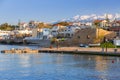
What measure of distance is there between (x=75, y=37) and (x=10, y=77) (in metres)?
49.4

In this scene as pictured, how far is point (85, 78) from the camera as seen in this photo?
26.1 meters

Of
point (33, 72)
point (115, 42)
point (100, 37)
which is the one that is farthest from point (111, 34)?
point (33, 72)

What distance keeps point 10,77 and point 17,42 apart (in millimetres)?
84172

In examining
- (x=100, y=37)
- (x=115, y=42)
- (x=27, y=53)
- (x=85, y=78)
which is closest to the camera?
(x=85, y=78)

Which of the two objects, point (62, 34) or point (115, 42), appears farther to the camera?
point (62, 34)

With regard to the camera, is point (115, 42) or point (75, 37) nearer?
point (115, 42)

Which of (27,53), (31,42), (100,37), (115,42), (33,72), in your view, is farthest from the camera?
(31,42)

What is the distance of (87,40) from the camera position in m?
73.1

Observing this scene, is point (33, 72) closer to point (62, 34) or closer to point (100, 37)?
point (100, 37)

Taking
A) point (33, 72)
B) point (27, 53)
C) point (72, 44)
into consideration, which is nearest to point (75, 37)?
point (72, 44)

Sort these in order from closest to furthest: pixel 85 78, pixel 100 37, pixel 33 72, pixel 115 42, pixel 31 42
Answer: pixel 85 78
pixel 33 72
pixel 115 42
pixel 100 37
pixel 31 42

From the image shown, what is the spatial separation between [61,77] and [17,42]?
84309 mm

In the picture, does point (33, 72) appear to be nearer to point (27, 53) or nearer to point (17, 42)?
point (27, 53)

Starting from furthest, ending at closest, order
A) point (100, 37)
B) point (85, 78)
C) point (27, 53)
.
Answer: point (100, 37) < point (27, 53) < point (85, 78)
